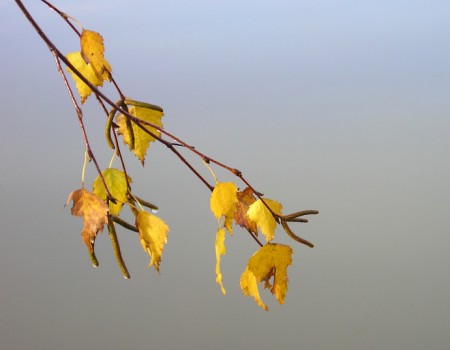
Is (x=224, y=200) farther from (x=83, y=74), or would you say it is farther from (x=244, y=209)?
(x=83, y=74)

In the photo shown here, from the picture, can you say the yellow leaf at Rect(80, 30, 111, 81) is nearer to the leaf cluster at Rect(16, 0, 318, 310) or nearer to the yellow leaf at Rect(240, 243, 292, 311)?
the leaf cluster at Rect(16, 0, 318, 310)

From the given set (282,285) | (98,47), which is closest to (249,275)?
(282,285)

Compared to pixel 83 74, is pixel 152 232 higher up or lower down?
lower down

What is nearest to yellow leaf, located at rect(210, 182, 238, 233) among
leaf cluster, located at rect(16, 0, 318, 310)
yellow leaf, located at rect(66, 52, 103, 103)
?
leaf cluster, located at rect(16, 0, 318, 310)

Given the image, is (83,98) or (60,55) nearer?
(60,55)

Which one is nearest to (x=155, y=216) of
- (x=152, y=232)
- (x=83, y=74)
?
(x=152, y=232)

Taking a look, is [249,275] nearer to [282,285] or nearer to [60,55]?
[282,285]
